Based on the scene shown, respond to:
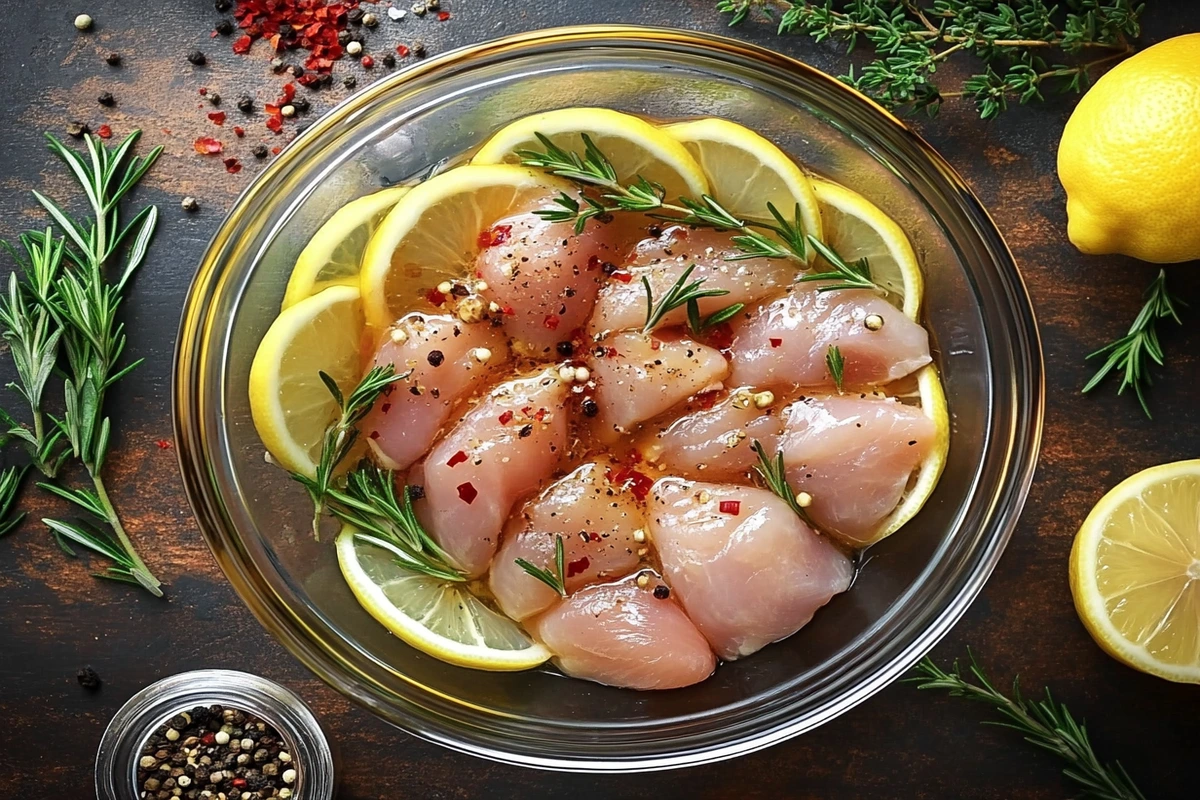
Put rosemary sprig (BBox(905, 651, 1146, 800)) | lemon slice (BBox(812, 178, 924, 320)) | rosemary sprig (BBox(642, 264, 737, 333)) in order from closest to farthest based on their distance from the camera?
rosemary sprig (BBox(642, 264, 737, 333)) < lemon slice (BBox(812, 178, 924, 320)) < rosemary sprig (BBox(905, 651, 1146, 800))

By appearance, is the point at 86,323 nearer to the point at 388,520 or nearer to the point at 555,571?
the point at 388,520

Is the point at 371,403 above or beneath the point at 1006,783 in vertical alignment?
above

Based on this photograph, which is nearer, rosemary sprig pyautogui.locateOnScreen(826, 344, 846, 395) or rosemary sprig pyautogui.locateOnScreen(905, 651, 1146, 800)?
rosemary sprig pyautogui.locateOnScreen(826, 344, 846, 395)

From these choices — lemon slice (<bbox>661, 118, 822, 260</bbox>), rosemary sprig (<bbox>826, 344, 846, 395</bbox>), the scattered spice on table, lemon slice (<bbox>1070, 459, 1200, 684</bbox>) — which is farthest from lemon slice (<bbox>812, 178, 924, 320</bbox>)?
the scattered spice on table

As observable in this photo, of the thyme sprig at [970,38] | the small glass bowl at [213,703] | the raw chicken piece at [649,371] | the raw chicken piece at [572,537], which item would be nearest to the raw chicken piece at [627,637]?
the raw chicken piece at [572,537]

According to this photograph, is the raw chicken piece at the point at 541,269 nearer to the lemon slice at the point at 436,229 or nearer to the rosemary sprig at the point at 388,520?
the lemon slice at the point at 436,229

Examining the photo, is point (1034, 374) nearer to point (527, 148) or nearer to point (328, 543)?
point (527, 148)

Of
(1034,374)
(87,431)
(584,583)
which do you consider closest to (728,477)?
(584,583)

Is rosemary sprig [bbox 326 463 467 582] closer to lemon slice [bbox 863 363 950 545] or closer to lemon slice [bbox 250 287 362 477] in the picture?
lemon slice [bbox 250 287 362 477]
